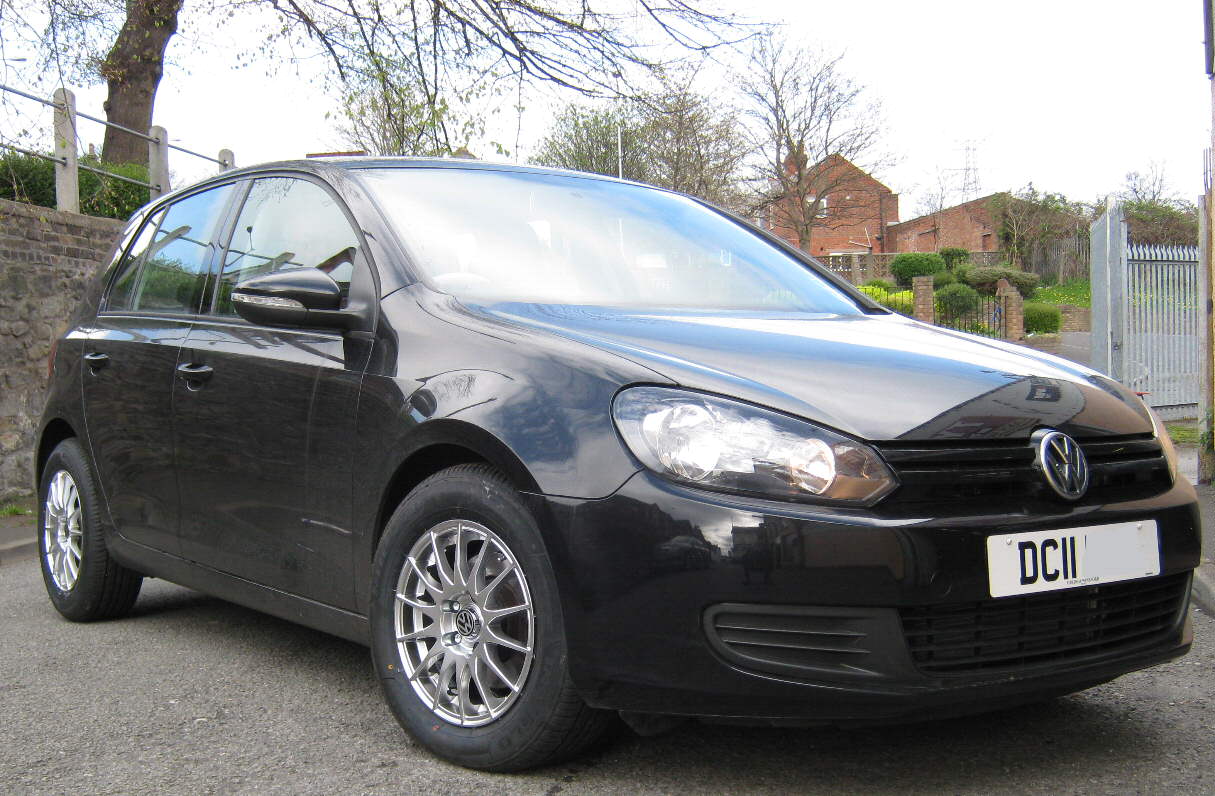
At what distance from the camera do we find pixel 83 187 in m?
11.9

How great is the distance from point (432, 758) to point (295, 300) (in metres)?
1.27

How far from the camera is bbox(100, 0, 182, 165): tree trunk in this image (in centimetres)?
1542

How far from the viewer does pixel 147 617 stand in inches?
191

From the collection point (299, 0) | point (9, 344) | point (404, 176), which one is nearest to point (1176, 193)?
point (299, 0)

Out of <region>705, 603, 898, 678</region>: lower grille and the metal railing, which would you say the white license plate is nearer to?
<region>705, 603, 898, 678</region>: lower grille

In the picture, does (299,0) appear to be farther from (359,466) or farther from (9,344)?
(359,466)

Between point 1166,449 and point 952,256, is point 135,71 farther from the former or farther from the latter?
point 952,256

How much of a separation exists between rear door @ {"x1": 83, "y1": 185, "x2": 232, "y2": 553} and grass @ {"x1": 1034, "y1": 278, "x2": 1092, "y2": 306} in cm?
3889

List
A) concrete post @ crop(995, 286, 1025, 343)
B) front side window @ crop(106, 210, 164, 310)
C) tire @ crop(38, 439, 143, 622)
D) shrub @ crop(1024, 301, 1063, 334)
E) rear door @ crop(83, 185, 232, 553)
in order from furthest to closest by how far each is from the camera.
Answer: shrub @ crop(1024, 301, 1063, 334), concrete post @ crop(995, 286, 1025, 343), front side window @ crop(106, 210, 164, 310), tire @ crop(38, 439, 143, 622), rear door @ crop(83, 185, 232, 553)

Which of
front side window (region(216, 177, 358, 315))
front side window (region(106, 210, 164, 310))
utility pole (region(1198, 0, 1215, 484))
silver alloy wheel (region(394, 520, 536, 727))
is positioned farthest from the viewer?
utility pole (region(1198, 0, 1215, 484))

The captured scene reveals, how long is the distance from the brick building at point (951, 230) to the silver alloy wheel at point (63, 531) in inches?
2125

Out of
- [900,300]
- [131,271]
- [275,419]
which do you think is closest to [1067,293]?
[900,300]

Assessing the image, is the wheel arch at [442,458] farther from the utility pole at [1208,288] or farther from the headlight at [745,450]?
the utility pole at [1208,288]

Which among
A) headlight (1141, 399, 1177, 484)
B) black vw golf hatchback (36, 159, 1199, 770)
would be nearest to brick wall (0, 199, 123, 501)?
black vw golf hatchback (36, 159, 1199, 770)
